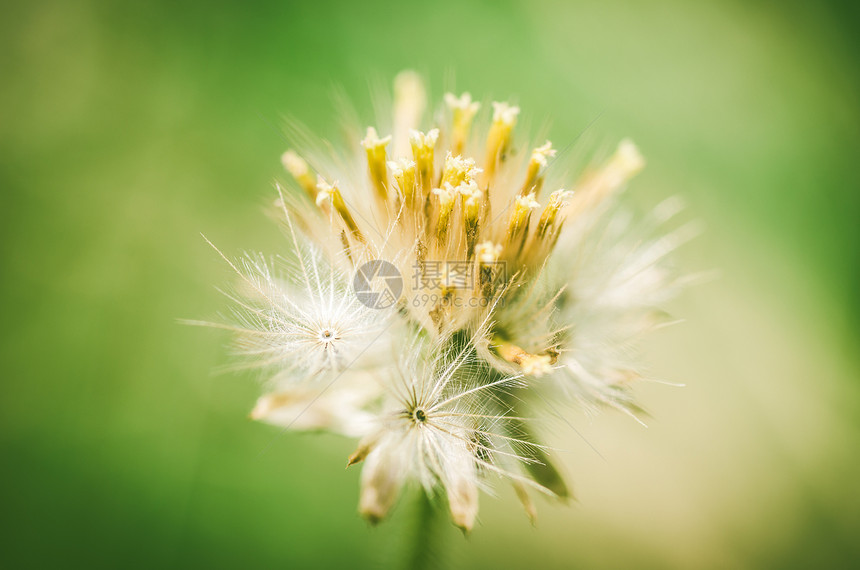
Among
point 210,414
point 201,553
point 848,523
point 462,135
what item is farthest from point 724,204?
point 201,553

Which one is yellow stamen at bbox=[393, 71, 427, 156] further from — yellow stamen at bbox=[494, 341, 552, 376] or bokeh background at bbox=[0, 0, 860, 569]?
bokeh background at bbox=[0, 0, 860, 569]

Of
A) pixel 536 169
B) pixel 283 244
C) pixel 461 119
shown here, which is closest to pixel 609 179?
pixel 536 169

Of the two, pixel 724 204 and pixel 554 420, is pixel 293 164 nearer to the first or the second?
pixel 554 420

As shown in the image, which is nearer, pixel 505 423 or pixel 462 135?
pixel 505 423

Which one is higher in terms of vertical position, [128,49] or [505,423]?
[128,49]

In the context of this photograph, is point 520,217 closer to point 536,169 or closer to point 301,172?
point 536,169

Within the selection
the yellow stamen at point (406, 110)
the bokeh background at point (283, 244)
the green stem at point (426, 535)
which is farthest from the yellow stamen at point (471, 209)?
the bokeh background at point (283, 244)

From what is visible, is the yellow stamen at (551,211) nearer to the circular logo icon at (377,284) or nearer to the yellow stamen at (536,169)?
the yellow stamen at (536,169)
